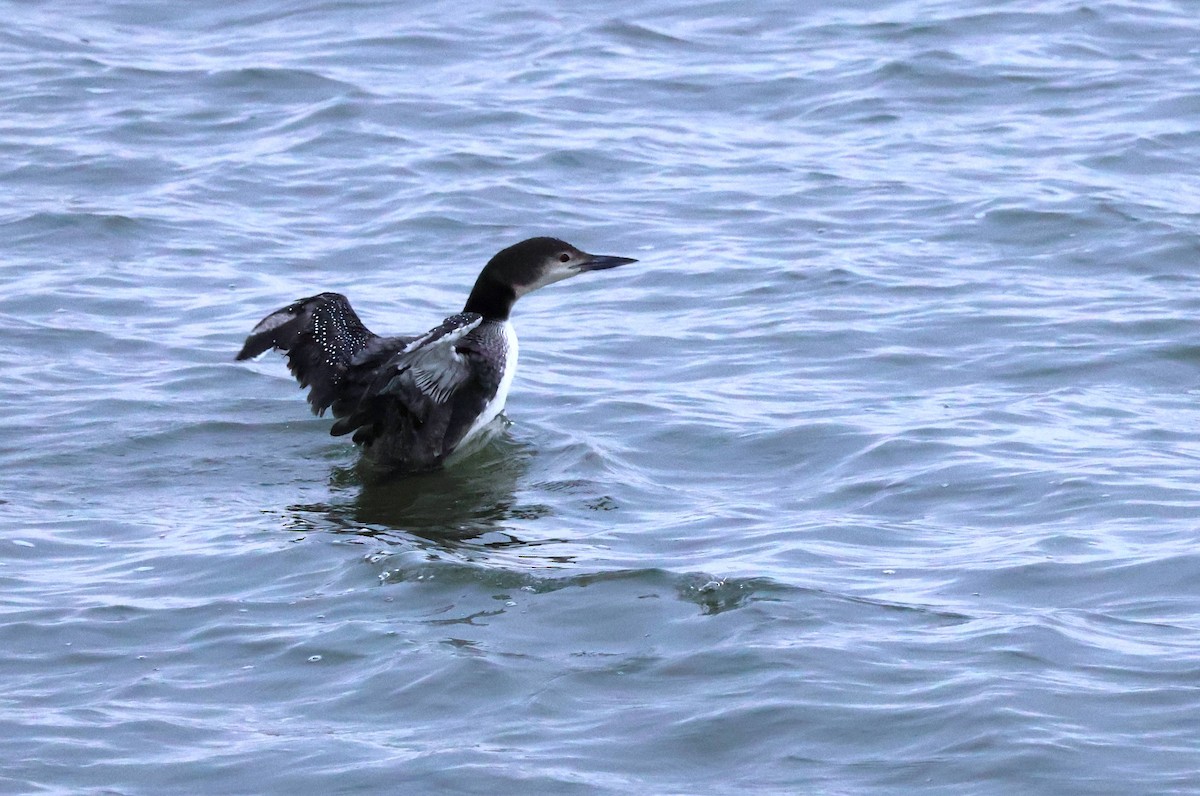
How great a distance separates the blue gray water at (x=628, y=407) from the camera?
4852 mm

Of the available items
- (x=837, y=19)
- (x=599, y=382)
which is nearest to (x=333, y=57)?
(x=837, y=19)

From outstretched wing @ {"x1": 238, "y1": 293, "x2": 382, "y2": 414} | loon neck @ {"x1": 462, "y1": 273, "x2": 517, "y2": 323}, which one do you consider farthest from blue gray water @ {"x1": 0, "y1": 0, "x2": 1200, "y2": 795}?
loon neck @ {"x1": 462, "y1": 273, "x2": 517, "y2": 323}

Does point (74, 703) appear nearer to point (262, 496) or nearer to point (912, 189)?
point (262, 496)

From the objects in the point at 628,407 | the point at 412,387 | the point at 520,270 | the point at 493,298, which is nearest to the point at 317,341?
the point at 412,387

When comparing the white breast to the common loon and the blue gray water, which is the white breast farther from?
the blue gray water

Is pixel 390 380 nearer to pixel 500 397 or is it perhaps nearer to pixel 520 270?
pixel 500 397

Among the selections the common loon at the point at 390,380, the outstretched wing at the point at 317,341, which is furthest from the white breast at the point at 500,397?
the outstretched wing at the point at 317,341

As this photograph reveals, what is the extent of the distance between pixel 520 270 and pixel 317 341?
91cm

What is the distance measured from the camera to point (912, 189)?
35.6ft

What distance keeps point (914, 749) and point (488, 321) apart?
11.2 feet

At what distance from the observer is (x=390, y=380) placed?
7039 mm

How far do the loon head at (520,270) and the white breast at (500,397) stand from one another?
0.23 meters

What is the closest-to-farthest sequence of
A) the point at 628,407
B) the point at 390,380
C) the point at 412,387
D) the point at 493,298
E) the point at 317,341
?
1. the point at 390,380
2. the point at 412,387
3. the point at 317,341
4. the point at 493,298
5. the point at 628,407

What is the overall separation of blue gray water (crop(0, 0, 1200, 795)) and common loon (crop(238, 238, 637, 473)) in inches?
7.2
